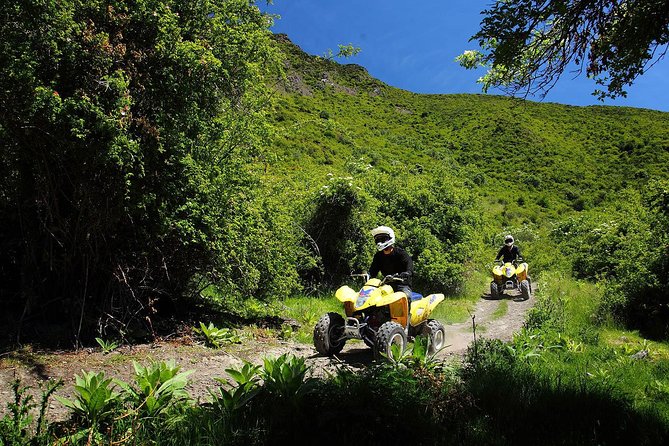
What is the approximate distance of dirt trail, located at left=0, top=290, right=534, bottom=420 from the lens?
512 centimetres

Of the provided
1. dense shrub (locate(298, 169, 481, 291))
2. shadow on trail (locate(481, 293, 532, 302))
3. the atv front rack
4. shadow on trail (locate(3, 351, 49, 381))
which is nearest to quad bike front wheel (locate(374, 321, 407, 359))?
the atv front rack

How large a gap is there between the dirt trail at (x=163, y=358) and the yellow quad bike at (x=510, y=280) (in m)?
6.35

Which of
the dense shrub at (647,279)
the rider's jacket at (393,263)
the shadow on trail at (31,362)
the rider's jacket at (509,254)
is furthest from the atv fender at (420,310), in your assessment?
the rider's jacket at (509,254)

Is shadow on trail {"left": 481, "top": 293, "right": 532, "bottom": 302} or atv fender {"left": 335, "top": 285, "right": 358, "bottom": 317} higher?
atv fender {"left": 335, "top": 285, "right": 358, "bottom": 317}

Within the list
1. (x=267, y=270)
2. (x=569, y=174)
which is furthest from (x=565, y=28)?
(x=569, y=174)

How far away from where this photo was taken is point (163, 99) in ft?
22.4

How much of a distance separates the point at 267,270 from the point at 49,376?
393cm

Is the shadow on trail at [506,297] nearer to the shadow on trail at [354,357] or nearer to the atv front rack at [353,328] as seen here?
the shadow on trail at [354,357]

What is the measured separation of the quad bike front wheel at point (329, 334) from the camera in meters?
6.59

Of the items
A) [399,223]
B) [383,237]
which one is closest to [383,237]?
[383,237]

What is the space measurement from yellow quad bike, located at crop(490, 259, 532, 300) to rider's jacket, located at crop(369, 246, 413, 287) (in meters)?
8.83

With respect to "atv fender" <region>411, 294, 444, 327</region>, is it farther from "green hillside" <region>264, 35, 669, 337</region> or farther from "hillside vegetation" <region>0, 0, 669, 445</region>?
"green hillside" <region>264, 35, 669, 337</region>

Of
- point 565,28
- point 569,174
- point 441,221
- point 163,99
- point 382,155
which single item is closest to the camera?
point 565,28

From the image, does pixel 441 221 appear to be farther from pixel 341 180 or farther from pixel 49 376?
pixel 49 376
